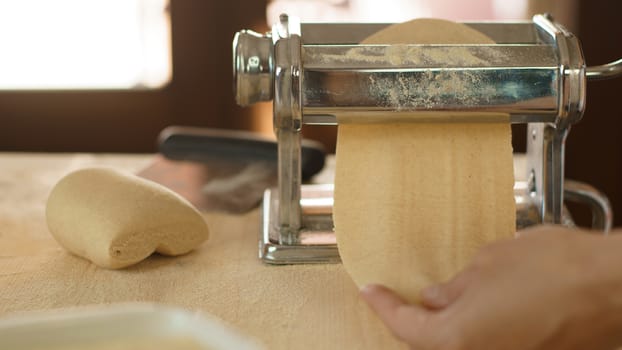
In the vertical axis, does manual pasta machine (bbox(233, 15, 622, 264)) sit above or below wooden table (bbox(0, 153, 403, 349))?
above

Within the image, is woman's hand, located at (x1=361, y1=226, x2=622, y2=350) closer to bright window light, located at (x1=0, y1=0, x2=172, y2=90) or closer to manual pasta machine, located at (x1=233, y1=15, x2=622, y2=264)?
manual pasta machine, located at (x1=233, y1=15, x2=622, y2=264)

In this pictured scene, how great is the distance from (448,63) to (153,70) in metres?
1.55

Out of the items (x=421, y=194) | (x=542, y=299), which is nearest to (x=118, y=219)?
(x=421, y=194)

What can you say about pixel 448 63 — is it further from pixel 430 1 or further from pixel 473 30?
pixel 430 1

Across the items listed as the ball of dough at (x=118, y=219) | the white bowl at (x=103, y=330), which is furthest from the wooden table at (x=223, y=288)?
the white bowl at (x=103, y=330)

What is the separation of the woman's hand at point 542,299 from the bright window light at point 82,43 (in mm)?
1738

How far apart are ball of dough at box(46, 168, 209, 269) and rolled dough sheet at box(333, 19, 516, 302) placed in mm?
161

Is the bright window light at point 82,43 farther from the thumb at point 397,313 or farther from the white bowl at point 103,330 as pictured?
the white bowl at point 103,330

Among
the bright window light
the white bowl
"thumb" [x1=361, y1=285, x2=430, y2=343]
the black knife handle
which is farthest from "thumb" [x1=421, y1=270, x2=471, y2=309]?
the bright window light

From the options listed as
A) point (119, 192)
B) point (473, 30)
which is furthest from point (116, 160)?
point (473, 30)

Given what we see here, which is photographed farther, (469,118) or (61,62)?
(61,62)

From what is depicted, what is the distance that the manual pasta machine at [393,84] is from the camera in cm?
71

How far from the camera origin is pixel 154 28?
6.98 feet

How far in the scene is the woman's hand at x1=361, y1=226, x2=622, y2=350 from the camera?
0.48 meters
